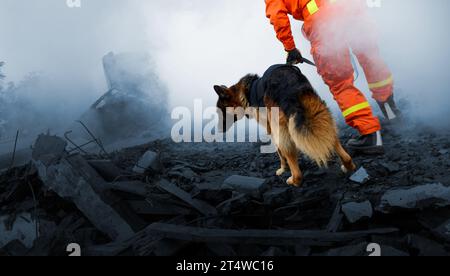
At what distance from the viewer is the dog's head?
454 cm

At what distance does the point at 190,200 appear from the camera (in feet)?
11.4

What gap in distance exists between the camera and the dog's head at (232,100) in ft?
14.9

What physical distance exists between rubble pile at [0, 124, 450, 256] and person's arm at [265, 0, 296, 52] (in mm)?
1541

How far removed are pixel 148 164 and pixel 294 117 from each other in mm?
1876

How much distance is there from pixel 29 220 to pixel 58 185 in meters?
0.44

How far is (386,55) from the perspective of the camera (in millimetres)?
6508

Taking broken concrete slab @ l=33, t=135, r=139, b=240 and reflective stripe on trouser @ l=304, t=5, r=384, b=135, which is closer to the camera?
broken concrete slab @ l=33, t=135, r=139, b=240

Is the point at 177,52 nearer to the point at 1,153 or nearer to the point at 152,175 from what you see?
the point at 1,153

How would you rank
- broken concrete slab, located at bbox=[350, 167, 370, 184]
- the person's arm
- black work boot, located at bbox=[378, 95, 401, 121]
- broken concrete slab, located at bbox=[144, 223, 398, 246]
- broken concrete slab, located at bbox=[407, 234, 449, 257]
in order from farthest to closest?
black work boot, located at bbox=[378, 95, 401, 121], the person's arm, broken concrete slab, located at bbox=[350, 167, 370, 184], broken concrete slab, located at bbox=[144, 223, 398, 246], broken concrete slab, located at bbox=[407, 234, 449, 257]

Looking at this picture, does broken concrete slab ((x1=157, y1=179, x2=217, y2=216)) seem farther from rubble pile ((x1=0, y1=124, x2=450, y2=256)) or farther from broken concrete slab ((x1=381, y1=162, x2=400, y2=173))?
broken concrete slab ((x1=381, y1=162, x2=400, y2=173))

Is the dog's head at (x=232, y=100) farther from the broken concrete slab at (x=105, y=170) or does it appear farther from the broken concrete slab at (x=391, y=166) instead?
the broken concrete slab at (x=391, y=166)

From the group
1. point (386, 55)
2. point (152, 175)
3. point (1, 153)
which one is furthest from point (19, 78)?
point (386, 55)

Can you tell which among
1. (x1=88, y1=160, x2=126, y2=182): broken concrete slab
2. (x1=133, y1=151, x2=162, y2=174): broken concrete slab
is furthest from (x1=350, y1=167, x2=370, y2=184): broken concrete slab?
(x1=88, y1=160, x2=126, y2=182): broken concrete slab
